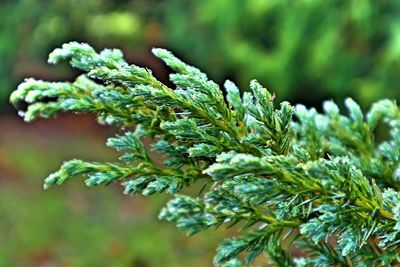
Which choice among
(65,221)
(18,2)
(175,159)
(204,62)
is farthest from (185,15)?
(175,159)

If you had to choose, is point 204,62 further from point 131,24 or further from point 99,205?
point 99,205

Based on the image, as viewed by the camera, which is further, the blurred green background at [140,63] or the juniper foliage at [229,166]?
the blurred green background at [140,63]

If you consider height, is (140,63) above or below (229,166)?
above

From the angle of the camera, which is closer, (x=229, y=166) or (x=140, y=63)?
(x=229, y=166)

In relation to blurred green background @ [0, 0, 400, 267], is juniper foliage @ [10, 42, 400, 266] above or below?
below

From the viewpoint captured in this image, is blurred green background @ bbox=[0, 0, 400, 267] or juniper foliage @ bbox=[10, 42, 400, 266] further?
blurred green background @ bbox=[0, 0, 400, 267]
